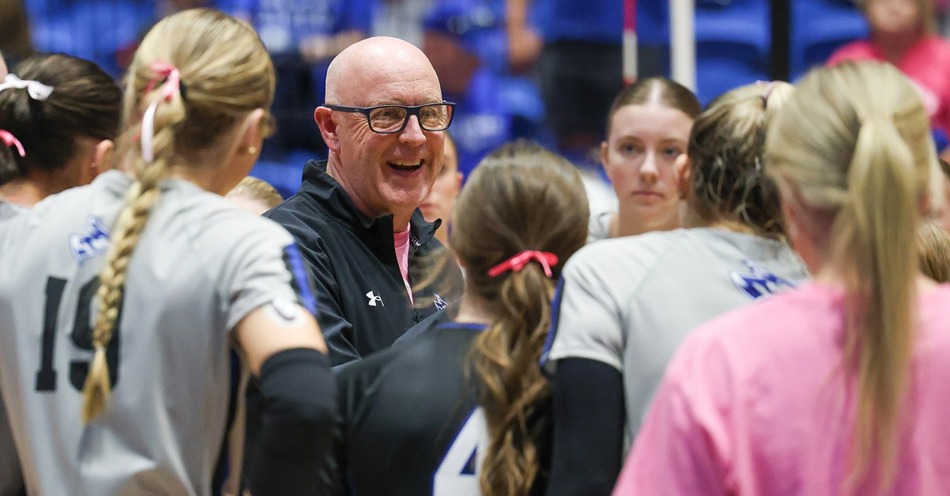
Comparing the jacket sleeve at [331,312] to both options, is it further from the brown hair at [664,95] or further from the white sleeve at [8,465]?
the brown hair at [664,95]

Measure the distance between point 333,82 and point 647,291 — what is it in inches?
62.0

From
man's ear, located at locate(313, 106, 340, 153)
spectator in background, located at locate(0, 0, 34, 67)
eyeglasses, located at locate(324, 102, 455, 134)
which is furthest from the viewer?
spectator in background, located at locate(0, 0, 34, 67)

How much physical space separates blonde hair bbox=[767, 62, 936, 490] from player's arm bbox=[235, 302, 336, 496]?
28.3 inches

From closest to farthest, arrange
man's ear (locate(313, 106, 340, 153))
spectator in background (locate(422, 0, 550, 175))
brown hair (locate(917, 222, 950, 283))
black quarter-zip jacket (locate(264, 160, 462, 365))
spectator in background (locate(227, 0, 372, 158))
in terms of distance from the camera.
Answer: brown hair (locate(917, 222, 950, 283)) → black quarter-zip jacket (locate(264, 160, 462, 365)) → man's ear (locate(313, 106, 340, 153)) → spectator in background (locate(227, 0, 372, 158)) → spectator in background (locate(422, 0, 550, 175))

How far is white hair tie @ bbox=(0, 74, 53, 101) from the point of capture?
2295mm

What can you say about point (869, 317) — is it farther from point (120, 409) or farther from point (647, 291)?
point (120, 409)

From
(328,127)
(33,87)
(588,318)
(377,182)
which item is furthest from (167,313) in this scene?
(328,127)

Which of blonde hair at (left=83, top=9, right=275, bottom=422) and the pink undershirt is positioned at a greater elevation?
blonde hair at (left=83, top=9, right=275, bottom=422)

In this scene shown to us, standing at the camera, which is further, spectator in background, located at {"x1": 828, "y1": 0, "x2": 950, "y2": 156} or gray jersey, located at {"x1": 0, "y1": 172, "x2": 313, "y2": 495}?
spectator in background, located at {"x1": 828, "y1": 0, "x2": 950, "y2": 156}

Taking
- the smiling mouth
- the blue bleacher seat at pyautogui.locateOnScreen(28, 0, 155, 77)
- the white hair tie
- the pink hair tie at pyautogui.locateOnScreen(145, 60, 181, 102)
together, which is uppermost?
the pink hair tie at pyautogui.locateOnScreen(145, 60, 181, 102)

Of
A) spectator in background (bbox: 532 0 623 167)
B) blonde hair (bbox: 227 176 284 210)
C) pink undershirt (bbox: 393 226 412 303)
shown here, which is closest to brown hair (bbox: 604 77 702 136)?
pink undershirt (bbox: 393 226 412 303)

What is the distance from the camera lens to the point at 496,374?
6.18ft

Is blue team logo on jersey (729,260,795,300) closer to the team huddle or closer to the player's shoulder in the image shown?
the team huddle

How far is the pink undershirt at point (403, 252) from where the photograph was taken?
3.03m
